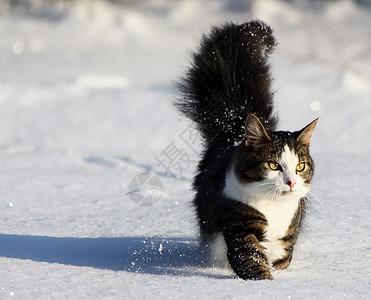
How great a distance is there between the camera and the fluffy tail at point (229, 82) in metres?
3.45

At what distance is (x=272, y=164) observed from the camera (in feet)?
8.87

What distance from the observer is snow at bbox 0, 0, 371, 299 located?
2723mm

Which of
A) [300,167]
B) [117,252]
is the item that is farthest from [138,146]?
[300,167]

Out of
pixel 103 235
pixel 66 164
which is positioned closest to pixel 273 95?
pixel 103 235

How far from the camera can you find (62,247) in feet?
10.8

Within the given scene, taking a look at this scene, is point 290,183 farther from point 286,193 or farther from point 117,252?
point 117,252

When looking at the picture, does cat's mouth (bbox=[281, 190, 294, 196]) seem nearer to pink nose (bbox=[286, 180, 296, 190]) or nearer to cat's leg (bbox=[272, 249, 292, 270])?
pink nose (bbox=[286, 180, 296, 190])

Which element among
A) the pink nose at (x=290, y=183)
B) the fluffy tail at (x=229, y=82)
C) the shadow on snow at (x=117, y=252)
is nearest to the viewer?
the pink nose at (x=290, y=183)

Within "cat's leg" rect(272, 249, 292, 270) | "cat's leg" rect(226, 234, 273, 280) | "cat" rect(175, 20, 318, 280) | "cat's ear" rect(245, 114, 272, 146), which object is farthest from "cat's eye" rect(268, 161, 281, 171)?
"cat's leg" rect(272, 249, 292, 270)

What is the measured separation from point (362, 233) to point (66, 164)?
2852 millimetres

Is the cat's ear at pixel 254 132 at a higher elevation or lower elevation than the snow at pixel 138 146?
higher

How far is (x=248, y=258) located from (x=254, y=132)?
1.72 ft

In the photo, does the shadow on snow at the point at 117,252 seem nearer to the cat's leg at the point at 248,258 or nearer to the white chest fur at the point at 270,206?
the cat's leg at the point at 248,258

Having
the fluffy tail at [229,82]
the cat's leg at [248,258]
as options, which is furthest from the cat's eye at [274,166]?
the fluffy tail at [229,82]
